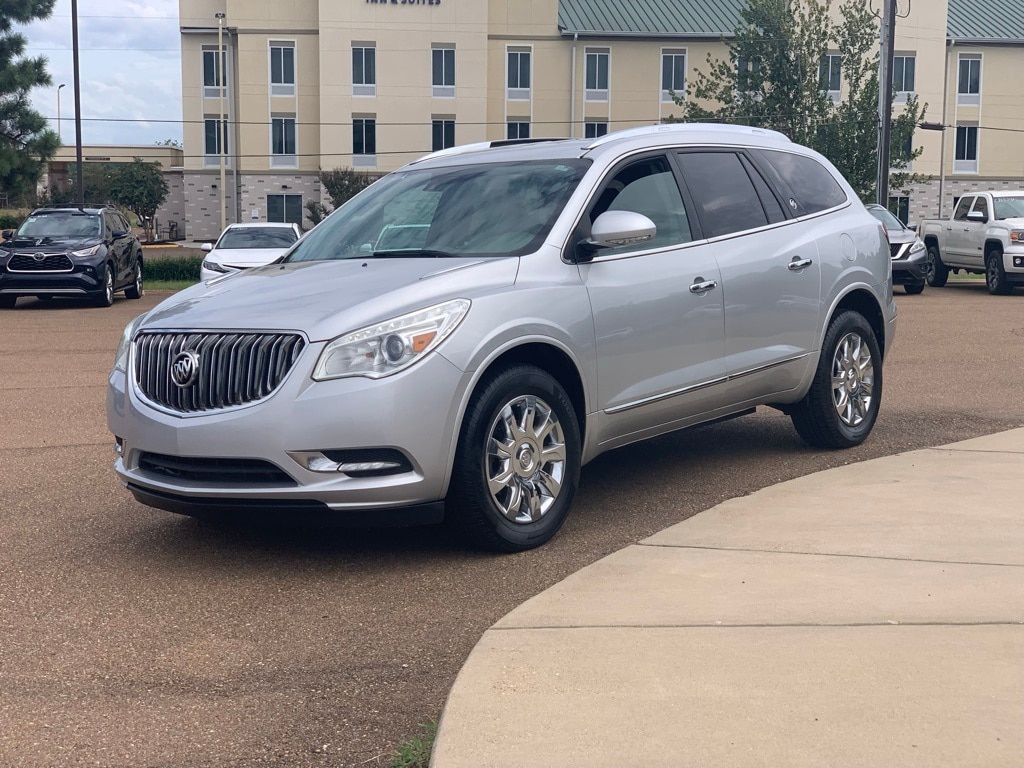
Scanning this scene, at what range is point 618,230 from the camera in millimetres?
5875

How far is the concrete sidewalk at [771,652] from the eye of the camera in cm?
346

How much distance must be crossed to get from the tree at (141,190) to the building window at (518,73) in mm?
22738

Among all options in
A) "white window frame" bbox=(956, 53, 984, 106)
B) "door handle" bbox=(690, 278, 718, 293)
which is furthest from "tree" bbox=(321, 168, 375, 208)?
"door handle" bbox=(690, 278, 718, 293)

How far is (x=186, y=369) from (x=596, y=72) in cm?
5687

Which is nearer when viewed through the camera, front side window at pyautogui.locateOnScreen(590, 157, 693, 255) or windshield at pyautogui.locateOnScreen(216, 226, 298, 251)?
front side window at pyautogui.locateOnScreen(590, 157, 693, 255)

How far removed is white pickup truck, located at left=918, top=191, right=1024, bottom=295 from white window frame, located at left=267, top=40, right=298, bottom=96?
39.3 metres

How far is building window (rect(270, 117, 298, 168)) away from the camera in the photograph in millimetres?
60656

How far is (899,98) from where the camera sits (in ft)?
194

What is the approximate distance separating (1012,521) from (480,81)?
2140 inches

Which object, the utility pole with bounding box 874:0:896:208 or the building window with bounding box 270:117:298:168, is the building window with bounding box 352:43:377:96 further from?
the utility pole with bounding box 874:0:896:208

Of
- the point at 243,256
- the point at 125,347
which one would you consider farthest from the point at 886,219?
the point at 125,347

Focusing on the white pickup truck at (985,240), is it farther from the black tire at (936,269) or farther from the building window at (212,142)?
the building window at (212,142)

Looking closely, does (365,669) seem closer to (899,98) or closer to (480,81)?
(480,81)

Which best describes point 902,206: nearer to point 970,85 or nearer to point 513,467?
point 970,85
